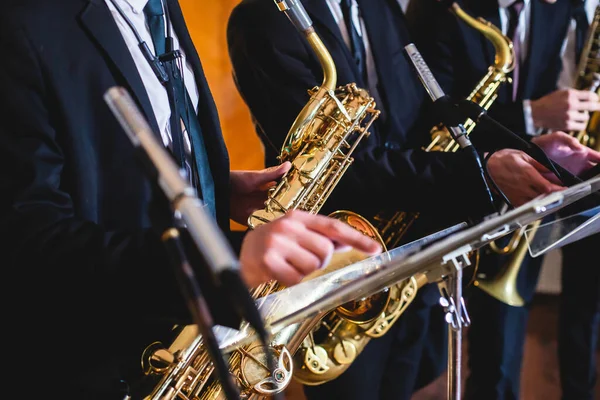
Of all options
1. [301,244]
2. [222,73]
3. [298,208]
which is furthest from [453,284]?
[222,73]

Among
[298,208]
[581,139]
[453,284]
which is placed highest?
[298,208]

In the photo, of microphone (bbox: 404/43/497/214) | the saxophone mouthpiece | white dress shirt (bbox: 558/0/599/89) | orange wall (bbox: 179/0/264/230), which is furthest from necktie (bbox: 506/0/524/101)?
orange wall (bbox: 179/0/264/230)

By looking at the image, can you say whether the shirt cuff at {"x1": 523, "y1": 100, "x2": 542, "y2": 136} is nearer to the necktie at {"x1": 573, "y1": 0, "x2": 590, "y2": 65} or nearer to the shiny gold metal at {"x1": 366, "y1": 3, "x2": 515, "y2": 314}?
the shiny gold metal at {"x1": 366, "y1": 3, "x2": 515, "y2": 314}

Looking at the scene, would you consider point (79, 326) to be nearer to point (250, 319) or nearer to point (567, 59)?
point (250, 319)

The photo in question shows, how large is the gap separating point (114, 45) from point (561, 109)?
1739mm

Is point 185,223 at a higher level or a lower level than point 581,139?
higher

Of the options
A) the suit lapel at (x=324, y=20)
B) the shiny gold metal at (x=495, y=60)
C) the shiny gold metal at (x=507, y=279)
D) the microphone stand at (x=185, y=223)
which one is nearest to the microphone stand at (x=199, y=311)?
the microphone stand at (x=185, y=223)

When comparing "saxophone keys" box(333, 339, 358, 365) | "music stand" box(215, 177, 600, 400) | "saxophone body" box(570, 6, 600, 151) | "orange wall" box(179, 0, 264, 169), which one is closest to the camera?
"music stand" box(215, 177, 600, 400)

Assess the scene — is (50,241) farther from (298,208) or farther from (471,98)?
(471,98)

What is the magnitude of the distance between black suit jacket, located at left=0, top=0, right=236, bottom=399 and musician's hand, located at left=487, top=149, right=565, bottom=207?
3.66 feet

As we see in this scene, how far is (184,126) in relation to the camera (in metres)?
1.42

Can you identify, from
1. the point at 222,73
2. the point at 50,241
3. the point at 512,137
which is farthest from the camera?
the point at 222,73

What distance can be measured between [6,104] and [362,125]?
1121mm

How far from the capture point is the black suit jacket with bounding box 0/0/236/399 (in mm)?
1055
